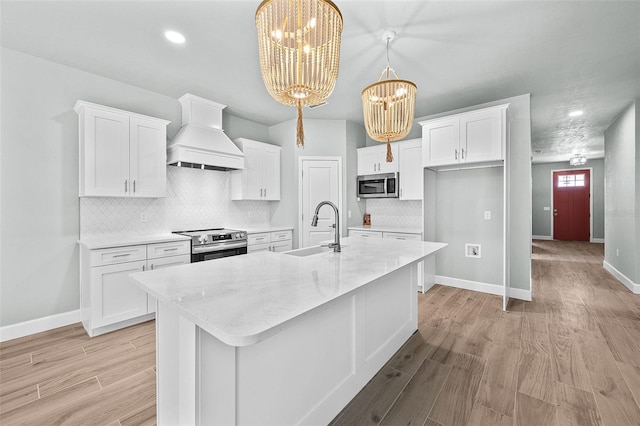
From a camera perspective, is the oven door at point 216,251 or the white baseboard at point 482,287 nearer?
the oven door at point 216,251

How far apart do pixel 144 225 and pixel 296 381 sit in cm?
309

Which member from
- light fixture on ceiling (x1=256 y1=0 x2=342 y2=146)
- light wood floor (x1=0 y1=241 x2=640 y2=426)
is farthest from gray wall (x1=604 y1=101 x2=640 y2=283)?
light fixture on ceiling (x1=256 y1=0 x2=342 y2=146)

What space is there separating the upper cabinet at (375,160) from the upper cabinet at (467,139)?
566 millimetres

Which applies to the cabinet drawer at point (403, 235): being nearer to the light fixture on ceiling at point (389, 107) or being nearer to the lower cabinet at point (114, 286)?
the light fixture on ceiling at point (389, 107)

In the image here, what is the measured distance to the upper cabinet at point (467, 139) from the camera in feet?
11.6

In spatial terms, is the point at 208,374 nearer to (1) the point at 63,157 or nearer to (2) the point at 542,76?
(1) the point at 63,157

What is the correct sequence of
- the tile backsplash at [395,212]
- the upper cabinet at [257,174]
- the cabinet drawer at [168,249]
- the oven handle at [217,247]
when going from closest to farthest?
1. the cabinet drawer at [168,249]
2. the oven handle at [217,247]
3. the upper cabinet at [257,174]
4. the tile backsplash at [395,212]

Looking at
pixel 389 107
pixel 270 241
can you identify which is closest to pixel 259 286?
pixel 389 107

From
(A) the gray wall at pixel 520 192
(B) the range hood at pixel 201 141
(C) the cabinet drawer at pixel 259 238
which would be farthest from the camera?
(C) the cabinet drawer at pixel 259 238

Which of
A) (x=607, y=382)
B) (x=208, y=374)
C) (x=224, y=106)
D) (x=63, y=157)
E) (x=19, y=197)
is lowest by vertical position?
(x=607, y=382)

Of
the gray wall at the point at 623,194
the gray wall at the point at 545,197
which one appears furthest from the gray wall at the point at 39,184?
the gray wall at the point at 545,197

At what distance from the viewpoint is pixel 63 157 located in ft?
10.0

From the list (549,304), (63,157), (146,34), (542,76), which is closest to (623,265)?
(549,304)

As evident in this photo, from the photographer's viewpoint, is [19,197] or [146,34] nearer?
[146,34]
